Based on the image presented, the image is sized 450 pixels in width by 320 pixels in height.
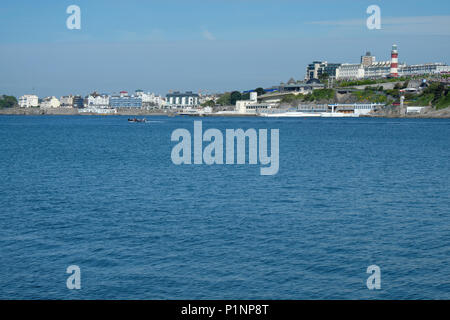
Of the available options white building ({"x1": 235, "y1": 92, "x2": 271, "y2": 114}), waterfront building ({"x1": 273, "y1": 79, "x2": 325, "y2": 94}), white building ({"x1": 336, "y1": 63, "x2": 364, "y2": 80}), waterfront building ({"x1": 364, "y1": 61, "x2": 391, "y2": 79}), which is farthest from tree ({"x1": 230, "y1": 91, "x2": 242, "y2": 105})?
waterfront building ({"x1": 364, "y1": 61, "x2": 391, "y2": 79})

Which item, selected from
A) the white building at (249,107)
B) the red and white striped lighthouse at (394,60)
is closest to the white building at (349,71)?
the red and white striped lighthouse at (394,60)

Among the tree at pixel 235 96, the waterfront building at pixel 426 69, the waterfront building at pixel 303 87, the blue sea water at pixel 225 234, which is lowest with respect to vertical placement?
the blue sea water at pixel 225 234

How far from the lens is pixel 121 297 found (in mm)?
10086

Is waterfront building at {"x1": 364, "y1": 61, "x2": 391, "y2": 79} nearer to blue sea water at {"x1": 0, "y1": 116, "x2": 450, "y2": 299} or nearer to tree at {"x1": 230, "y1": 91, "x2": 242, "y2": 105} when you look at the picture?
tree at {"x1": 230, "y1": 91, "x2": 242, "y2": 105}

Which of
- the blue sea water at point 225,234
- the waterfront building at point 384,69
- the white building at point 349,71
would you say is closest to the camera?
the blue sea water at point 225,234

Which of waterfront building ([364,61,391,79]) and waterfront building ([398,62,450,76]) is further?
waterfront building ([364,61,391,79])

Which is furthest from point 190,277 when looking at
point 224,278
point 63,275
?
point 63,275

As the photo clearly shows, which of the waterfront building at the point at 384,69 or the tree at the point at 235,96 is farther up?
the waterfront building at the point at 384,69

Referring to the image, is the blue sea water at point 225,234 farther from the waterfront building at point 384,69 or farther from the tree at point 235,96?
the tree at point 235,96

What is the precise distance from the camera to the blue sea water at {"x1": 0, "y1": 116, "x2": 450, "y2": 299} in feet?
35.0

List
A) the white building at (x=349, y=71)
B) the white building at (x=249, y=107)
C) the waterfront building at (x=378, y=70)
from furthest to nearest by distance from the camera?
1. the white building at (x=349, y=71)
2. the waterfront building at (x=378, y=70)
3. the white building at (x=249, y=107)

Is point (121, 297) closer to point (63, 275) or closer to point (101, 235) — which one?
point (63, 275)

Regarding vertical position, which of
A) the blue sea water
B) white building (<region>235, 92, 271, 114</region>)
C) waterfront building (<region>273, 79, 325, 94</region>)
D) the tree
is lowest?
the blue sea water

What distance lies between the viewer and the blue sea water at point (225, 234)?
10680 mm
